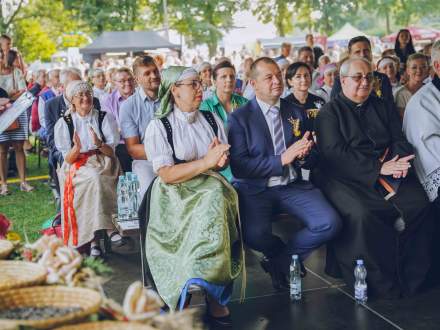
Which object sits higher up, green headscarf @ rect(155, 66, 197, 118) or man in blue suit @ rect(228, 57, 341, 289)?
green headscarf @ rect(155, 66, 197, 118)

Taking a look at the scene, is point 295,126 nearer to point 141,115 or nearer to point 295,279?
point 295,279

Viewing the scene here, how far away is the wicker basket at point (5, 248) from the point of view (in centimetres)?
280

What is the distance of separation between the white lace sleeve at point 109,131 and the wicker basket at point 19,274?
346 cm

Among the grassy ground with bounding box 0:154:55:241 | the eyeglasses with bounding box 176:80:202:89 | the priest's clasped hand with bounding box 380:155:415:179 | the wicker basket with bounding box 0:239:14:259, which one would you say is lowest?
the grassy ground with bounding box 0:154:55:241

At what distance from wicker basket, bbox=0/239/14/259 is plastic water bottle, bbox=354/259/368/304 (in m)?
2.71

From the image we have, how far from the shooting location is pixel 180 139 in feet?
15.0

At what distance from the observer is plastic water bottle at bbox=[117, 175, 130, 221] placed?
5523 millimetres

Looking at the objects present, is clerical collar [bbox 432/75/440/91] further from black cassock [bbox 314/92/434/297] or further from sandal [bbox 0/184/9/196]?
sandal [bbox 0/184/9/196]

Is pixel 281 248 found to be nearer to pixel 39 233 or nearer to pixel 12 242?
pixel 12 242

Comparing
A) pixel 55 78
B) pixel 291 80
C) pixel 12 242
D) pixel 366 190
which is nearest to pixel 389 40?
pixel 55 78

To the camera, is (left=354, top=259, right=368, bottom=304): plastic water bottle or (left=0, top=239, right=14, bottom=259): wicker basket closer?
(left=0, top=239, right=14, bottom=259): wicker basket

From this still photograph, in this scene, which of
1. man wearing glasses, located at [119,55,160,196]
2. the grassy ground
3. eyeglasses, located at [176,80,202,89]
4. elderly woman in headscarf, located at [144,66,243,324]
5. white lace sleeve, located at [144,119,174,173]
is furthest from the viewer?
the grassy ground

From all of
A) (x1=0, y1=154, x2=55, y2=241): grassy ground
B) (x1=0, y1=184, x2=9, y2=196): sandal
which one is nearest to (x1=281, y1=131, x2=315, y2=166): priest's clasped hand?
(x1=0, y1=154, x2=55, y2=241): grassy ground

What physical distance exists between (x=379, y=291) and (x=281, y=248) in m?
0.79
